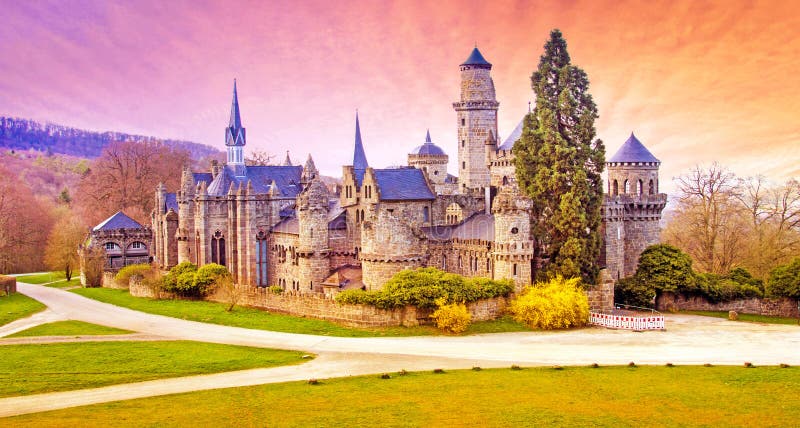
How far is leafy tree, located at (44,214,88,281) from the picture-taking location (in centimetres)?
7525

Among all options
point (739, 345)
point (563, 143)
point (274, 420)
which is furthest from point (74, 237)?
point (739, 345)

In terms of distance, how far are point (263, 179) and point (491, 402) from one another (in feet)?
143

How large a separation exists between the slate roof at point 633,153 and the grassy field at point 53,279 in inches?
1997

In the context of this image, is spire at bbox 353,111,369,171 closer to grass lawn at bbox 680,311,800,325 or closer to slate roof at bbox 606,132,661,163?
slate roof at bbox 606,132,661,163

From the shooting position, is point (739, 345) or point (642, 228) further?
point (642, 228)

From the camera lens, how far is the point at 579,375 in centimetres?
3388

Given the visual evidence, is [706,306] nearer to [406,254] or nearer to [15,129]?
[406,254]

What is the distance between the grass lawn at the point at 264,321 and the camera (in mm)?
44562

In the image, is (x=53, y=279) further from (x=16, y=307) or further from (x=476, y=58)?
(x=476, y=58)

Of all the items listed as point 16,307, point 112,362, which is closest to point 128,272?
point 16,307

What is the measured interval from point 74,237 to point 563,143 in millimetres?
51864

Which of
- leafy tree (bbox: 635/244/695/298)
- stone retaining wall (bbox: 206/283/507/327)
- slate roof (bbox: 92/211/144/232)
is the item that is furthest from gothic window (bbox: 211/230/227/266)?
leafy tree (bbox: 635/244/695/298)

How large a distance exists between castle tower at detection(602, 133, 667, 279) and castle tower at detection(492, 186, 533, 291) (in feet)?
40.1

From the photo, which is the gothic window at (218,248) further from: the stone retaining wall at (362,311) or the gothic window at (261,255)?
the stone retaining wall at (362,311)
